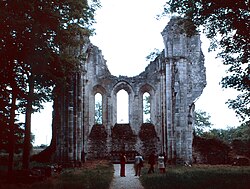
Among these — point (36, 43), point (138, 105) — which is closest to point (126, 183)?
point (36, 43)

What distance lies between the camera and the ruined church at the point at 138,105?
913 inches

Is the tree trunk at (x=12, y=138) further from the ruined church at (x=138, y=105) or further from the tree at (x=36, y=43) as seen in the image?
the ruined church at (x=138, y=105)

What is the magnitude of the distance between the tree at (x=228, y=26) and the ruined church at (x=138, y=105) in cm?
943

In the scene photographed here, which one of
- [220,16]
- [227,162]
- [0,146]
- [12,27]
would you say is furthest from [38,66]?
[227,162]

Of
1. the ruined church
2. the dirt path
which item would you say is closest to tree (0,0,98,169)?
the ruined church

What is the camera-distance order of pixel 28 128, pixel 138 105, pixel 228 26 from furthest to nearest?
pixel 138 105
pixel 28 128
pixel 228 26

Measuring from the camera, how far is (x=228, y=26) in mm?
12609

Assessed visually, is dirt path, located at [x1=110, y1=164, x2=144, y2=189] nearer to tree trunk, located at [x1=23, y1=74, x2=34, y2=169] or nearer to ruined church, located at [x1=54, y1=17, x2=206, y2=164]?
tree trunk, located at [x1=23, y1=74, x2=34, y2=169]

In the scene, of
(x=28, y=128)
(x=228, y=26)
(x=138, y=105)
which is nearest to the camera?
(x=228, y=26)

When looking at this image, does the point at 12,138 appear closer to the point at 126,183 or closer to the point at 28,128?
the point at 28,128

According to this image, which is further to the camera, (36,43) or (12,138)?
(12,138)

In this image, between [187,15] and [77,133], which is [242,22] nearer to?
[187,15]

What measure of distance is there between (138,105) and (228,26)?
60.1ft

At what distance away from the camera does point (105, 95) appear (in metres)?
31.0
